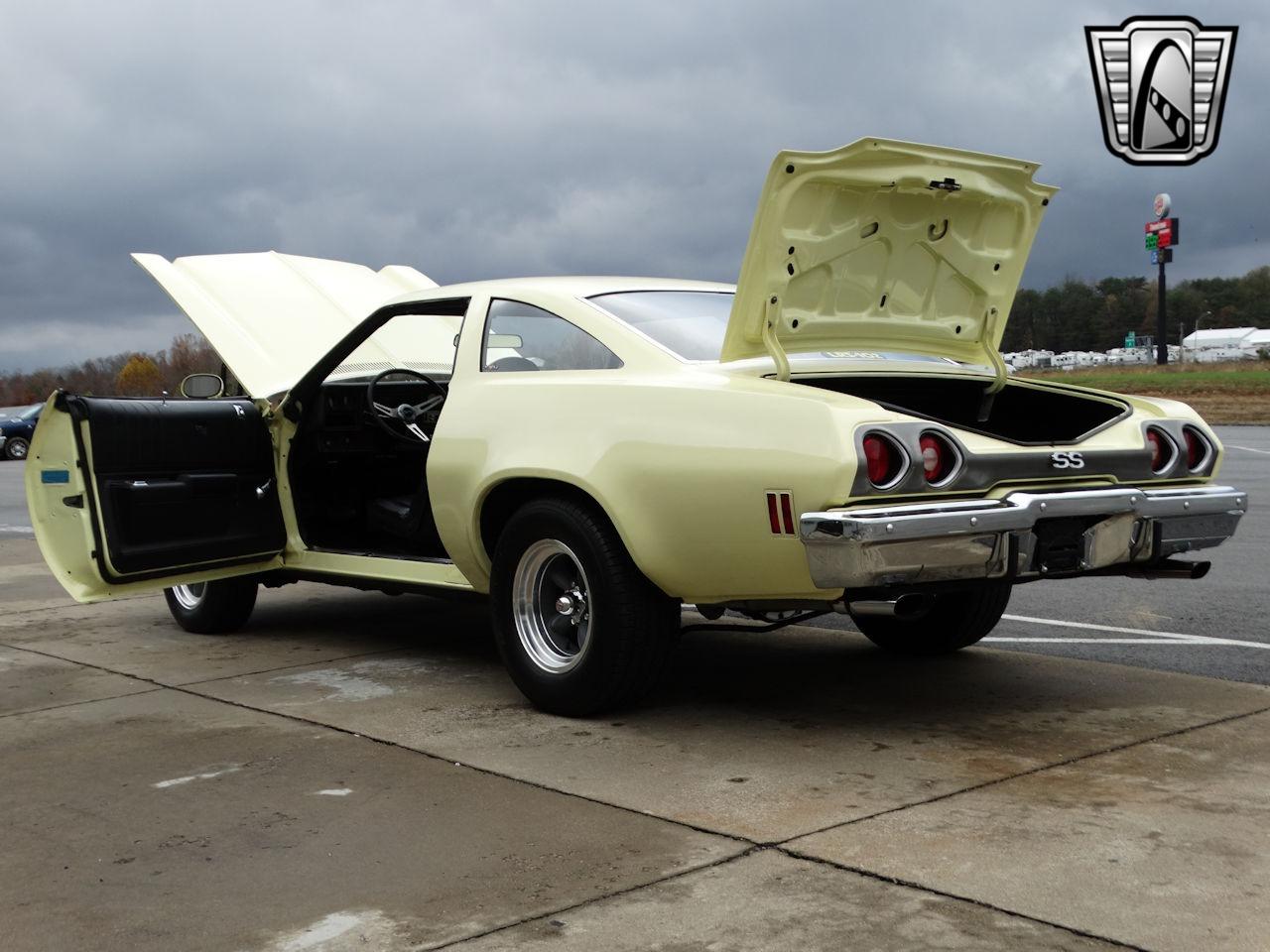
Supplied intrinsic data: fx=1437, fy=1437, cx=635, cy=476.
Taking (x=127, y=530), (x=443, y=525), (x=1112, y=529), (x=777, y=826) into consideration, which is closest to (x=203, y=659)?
(x=127, y=530)

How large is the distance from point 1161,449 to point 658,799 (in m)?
2.36

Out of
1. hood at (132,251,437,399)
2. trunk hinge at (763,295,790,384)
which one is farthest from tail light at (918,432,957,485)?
hood at (132,251,437,399)

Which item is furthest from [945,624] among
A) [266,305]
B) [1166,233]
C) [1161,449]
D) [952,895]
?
[1166,233]

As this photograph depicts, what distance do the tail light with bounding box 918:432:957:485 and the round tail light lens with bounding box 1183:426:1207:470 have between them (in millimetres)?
1242

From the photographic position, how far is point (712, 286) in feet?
20.1

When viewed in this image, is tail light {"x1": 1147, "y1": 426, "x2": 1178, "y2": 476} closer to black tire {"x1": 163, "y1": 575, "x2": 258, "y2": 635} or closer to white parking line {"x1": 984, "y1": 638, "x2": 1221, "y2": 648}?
white parking line {"x1": 984, "y1": 638, "x2": 1221, "y2": 648}

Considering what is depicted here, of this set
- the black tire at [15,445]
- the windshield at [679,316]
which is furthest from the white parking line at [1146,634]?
the black tire at [15,445]

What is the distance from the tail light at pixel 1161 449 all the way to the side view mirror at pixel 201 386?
423 cm

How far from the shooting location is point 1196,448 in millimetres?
5254

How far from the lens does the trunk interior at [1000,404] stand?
5.46 meters

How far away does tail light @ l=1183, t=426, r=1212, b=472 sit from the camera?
5227 millimetres

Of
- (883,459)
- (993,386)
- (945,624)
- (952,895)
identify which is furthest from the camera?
(945,624)

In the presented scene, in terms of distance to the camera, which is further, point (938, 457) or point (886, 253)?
point (886, 253)

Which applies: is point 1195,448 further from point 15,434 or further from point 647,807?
point 15,434
